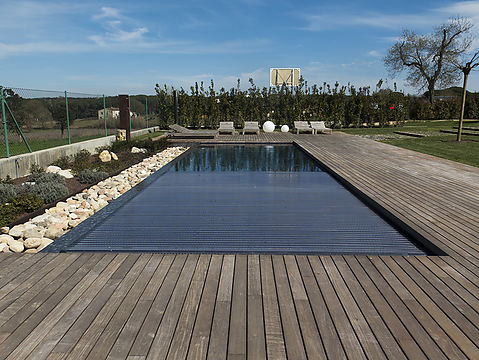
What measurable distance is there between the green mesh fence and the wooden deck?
5.29 m

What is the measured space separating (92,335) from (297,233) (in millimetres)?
2388

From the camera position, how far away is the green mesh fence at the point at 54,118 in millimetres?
7225

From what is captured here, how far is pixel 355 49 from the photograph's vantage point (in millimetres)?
22750

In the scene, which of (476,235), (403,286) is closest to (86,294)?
(403,286)

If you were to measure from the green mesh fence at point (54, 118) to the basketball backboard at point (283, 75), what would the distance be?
10589 millimetres

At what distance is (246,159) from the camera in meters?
9.38

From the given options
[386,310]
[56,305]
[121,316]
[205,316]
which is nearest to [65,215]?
[56,305]

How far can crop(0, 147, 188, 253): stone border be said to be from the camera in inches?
136

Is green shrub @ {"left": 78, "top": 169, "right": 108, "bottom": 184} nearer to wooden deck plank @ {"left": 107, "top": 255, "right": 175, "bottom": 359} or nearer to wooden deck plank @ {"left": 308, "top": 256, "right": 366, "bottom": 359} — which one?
wooden deck plank @ {"left": 107, "top": 255, "right": 175, "bottom": 359}

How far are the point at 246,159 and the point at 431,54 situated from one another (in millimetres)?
24985

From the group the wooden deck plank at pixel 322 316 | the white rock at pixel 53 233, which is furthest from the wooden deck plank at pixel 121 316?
the white rock at pixel 53 233

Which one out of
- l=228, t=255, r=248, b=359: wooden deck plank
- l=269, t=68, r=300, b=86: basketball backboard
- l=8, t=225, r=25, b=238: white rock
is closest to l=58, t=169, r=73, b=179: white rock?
l=8, t=225, r=25, b=238: white rock

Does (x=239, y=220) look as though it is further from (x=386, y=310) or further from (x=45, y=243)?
(x=386, y=310)

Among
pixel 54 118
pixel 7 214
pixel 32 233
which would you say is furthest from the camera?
pixel 54 118
